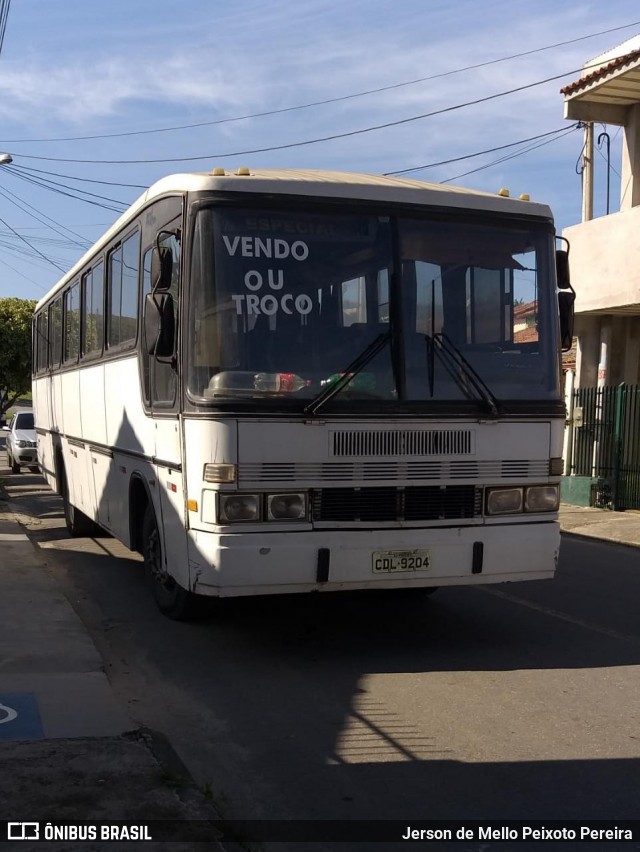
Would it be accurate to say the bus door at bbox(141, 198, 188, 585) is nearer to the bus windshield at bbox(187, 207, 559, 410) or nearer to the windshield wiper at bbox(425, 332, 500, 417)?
the bus windshield at bbox(187, 207, 559, 410)

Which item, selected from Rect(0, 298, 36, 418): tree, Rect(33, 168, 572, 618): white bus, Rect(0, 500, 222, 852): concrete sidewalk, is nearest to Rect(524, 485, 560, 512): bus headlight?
Rect(33, 168, 572, 618): white bus

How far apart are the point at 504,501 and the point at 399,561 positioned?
88 centimetres

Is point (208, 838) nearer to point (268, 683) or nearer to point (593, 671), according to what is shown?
point (268, 683)

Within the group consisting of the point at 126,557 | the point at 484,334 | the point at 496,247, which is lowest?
the point at 126,557

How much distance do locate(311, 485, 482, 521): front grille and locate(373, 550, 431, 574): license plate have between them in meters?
0.22

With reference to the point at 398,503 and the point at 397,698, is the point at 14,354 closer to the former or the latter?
the point at 398,503

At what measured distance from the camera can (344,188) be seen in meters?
6.79

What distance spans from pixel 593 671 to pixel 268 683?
2.11 metres

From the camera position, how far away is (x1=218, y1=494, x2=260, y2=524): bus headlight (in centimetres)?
633

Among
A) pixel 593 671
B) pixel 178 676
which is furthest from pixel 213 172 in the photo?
pixel 593 671

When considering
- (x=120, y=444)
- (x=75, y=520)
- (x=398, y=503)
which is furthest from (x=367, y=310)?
(x=75, y=520)

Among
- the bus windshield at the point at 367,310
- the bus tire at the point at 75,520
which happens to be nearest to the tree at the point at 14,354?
the bus tire at the point at 75,520

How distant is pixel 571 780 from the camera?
183 inches

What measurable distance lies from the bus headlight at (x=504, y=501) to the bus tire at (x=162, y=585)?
2312mm
